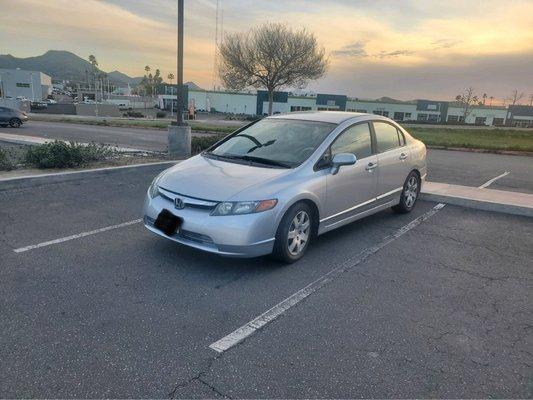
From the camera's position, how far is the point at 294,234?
4.46 m

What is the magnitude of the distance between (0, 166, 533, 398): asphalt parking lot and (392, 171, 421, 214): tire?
0.91 meters

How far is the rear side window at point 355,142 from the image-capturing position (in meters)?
5.15

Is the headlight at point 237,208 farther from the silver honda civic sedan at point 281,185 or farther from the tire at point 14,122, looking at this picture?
the tire at point 14,122

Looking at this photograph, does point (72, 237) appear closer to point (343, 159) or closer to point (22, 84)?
point (343, 159)

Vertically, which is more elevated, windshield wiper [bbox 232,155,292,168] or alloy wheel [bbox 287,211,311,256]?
windshield wiper [bbox 232,155,292,168]

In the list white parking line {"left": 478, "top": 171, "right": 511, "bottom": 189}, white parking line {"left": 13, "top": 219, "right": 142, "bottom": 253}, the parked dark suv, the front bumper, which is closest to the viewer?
the front bumper

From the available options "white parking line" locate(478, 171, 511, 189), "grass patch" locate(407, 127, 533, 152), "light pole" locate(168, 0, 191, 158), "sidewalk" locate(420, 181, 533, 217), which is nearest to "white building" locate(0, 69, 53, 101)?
"grass patch" locate(407, 127, 533, 152)

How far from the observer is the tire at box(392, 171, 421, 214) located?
6547 mm

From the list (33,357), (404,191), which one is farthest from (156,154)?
(33,357)

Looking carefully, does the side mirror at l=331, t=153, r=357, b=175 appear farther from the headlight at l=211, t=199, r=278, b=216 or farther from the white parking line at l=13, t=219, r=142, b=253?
the white parking line at l=13, t=219, r=142, b=253

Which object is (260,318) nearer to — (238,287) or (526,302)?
(238,287)

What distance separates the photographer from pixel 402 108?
87188 mm

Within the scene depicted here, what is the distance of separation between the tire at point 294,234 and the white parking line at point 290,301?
42cm

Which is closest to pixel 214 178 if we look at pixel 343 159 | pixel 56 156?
pixel 343 159
